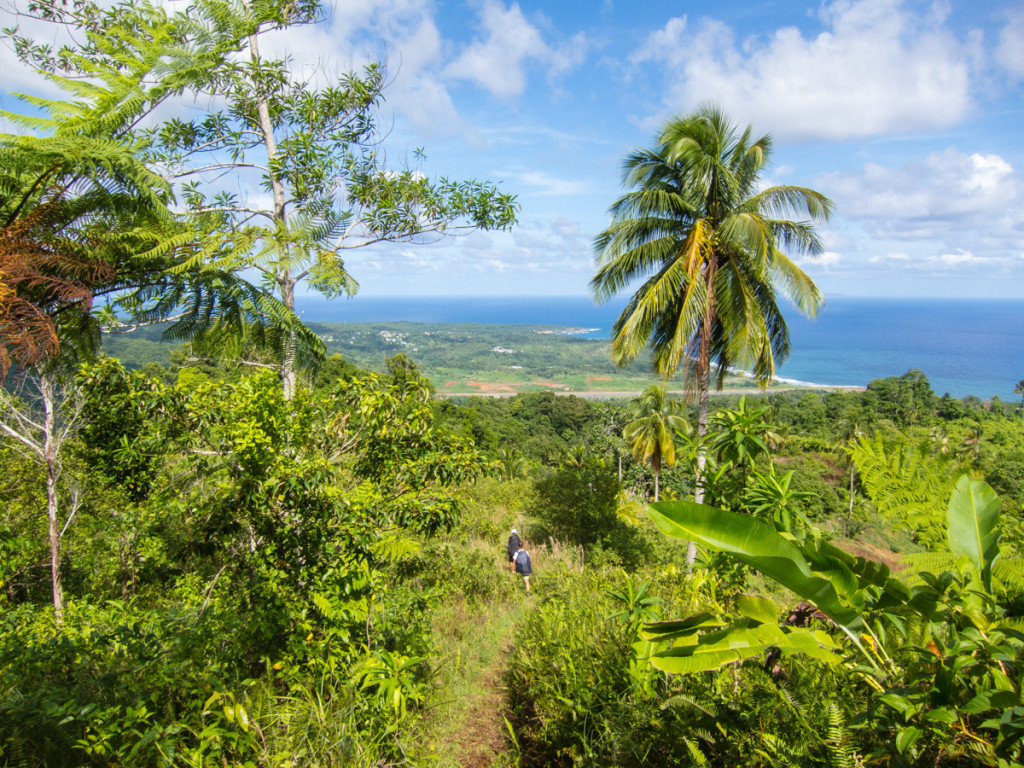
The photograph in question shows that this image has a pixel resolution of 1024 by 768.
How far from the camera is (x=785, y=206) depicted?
8336 mm

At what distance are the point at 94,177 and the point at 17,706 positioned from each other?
2519mm

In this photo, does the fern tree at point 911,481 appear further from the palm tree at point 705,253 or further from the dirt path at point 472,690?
the palm tree at point 705,253

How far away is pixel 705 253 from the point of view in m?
8.59

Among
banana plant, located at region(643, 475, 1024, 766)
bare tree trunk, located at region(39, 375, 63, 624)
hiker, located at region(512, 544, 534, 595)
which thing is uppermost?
banana plant, located at region(643, 475, 1024, 766)

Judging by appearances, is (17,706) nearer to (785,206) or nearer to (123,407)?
(123,407)

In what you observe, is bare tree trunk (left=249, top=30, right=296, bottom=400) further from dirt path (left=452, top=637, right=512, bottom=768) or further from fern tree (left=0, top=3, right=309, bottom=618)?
dirt path (left=452, top=637, right=512, bottom=768)

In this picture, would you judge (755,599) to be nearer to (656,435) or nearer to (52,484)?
(52,484)

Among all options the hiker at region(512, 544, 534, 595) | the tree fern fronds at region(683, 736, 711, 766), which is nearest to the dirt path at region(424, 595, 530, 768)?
the hiker at region(512, 544, 534, 595)

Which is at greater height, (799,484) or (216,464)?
(216,464)

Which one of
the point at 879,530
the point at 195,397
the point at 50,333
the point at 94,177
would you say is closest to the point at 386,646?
the point at 195,397

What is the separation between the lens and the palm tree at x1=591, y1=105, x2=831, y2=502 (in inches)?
320

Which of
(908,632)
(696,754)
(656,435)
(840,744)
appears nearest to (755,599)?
(908,632)

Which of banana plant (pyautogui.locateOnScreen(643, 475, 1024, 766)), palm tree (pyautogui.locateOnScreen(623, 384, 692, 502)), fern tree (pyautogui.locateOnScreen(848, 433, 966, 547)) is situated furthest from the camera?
palm tree (pyautogui.locateOnScreen(623, 384, 692, 502))

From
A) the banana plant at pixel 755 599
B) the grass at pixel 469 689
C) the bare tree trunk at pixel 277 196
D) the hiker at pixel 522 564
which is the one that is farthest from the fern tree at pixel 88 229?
the hiker at pixel 522 564
